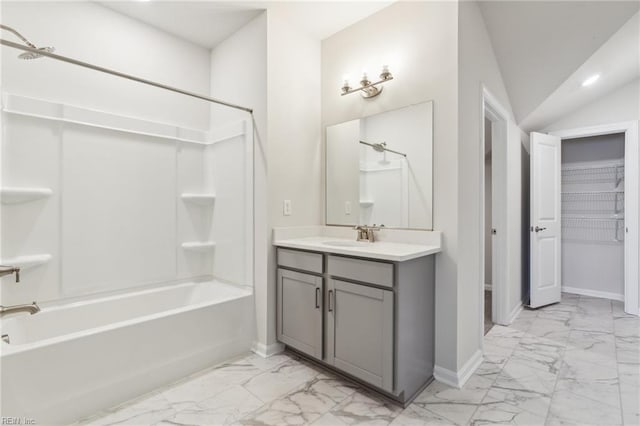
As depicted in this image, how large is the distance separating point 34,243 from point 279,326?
1.80 metres

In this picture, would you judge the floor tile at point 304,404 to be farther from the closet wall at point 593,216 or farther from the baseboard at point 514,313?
the closet wall at point 593,216

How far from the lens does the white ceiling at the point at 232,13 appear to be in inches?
92.9

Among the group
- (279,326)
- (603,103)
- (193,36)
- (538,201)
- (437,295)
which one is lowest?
(279,326)

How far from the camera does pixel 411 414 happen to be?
1715mm

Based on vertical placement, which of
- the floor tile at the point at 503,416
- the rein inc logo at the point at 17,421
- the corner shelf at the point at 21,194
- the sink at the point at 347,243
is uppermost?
the corner shelf at the point at 21,194

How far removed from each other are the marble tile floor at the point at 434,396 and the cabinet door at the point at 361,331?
0.16 m

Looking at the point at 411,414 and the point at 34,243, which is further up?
the point at 34,243

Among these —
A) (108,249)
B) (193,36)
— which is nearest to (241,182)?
(108,249)

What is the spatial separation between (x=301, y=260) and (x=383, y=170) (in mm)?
962

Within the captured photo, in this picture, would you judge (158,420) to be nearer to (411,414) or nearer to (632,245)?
(411,414)

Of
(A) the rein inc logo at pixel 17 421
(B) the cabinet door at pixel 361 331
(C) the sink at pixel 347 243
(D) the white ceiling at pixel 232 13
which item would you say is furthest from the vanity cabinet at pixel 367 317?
(D) the white ceiling at pixel 232 13

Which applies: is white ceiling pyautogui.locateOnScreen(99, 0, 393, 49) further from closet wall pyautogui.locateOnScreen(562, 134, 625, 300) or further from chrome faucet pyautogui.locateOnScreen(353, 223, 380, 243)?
closet wall pyautogui.locateOnScreen(562, 134, 625, 300)

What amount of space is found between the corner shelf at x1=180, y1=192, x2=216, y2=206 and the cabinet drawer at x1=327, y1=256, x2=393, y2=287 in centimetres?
149

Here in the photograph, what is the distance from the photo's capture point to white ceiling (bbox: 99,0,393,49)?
2.36 meters
